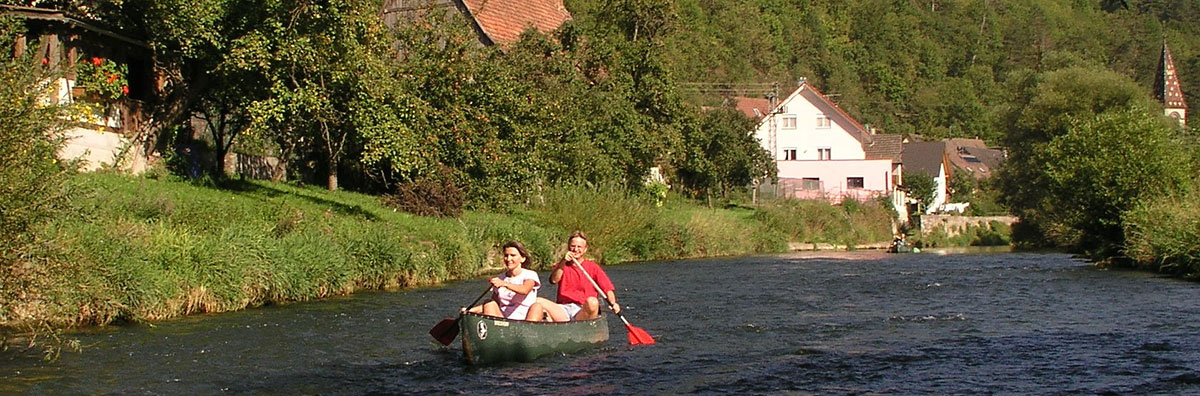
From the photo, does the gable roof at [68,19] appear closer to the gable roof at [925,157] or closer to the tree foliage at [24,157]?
the tree foliage at [24,157]

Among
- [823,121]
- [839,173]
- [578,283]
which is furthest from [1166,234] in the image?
[823,121]

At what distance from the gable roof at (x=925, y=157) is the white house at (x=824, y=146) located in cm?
1339

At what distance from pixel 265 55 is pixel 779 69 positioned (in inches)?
3519

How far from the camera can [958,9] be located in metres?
148

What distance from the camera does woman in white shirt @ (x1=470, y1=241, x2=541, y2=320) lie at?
50.2ft

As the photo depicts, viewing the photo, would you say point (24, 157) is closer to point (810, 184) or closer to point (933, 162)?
point (810, 184)

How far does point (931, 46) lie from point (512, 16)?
Result: 302 ft

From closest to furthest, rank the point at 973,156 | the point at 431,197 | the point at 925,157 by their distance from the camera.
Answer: the point at 431,197 < the point at 925,157 < the point at 973,156

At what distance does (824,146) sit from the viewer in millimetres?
80938

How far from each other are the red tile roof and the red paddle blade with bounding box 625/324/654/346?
32.2 m

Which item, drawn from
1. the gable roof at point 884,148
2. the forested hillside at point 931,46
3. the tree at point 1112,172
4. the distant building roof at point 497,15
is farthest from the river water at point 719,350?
the forested hillside at point 931,46

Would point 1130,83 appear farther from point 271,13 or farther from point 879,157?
point 271,13

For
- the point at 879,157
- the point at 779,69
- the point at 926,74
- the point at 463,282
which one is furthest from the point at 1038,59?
the point at 463,282

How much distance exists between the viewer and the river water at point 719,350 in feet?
44.8
